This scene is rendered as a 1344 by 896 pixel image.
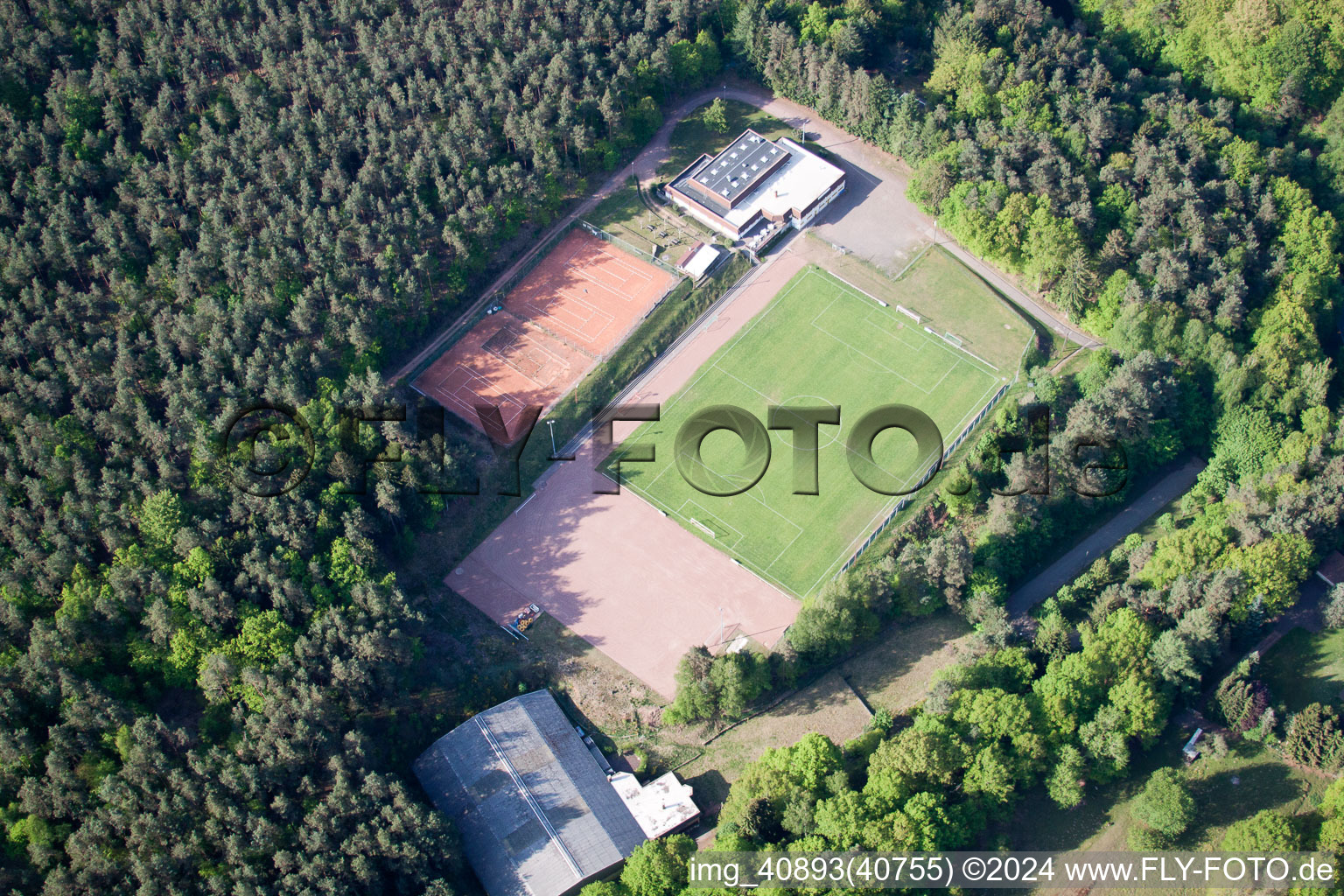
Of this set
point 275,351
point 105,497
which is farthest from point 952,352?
point 105,497

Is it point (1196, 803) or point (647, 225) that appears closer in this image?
point (1196, 803)

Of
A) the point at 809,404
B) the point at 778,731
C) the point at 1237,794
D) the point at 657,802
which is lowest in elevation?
the point at 1237,794

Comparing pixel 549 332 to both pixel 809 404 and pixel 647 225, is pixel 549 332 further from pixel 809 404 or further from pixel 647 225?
pixel 809 404

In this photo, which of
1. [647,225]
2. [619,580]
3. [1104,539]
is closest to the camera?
[619,580]

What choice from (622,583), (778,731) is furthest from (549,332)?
(778,731)

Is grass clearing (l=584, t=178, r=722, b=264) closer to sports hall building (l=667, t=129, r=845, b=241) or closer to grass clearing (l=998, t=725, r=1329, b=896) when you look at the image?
sports hall building (l=667, t=129, r=845, b=241)

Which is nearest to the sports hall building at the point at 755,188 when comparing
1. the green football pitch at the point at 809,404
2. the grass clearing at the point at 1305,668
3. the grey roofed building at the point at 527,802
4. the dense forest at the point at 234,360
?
the green football pitch at the point at 809,404
